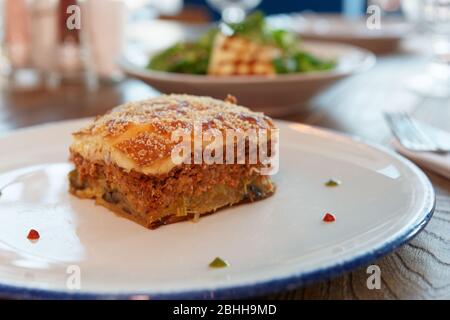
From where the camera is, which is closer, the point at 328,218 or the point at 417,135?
the point at 328,218

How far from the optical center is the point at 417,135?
1759 millimetres

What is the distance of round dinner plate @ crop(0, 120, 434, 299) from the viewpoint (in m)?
0.93

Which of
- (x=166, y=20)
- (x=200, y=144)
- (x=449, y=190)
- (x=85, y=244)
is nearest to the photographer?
(x=85, y=244)

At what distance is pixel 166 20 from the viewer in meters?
5.34

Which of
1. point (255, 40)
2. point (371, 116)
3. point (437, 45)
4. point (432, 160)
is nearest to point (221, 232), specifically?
point (432, 160)

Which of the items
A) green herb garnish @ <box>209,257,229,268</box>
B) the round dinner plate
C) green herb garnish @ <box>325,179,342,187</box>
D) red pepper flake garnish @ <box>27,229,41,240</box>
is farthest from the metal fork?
red pepper flake garnish @ <box>27,229,41,240</box>

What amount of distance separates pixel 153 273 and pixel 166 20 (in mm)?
4552

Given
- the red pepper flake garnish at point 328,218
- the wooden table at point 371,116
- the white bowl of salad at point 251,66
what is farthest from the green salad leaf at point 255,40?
the red pepper flake garnish at point 328,218

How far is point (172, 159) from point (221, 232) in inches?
6.8

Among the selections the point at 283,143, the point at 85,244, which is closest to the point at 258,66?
the point at 283,143

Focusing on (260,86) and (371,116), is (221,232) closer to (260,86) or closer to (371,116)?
(260,86)

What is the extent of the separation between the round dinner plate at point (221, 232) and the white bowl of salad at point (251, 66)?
501 millimetres

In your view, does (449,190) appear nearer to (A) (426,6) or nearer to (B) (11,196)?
(B) (11,196)

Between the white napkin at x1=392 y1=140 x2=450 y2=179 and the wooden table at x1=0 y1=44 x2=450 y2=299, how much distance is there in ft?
0.08
